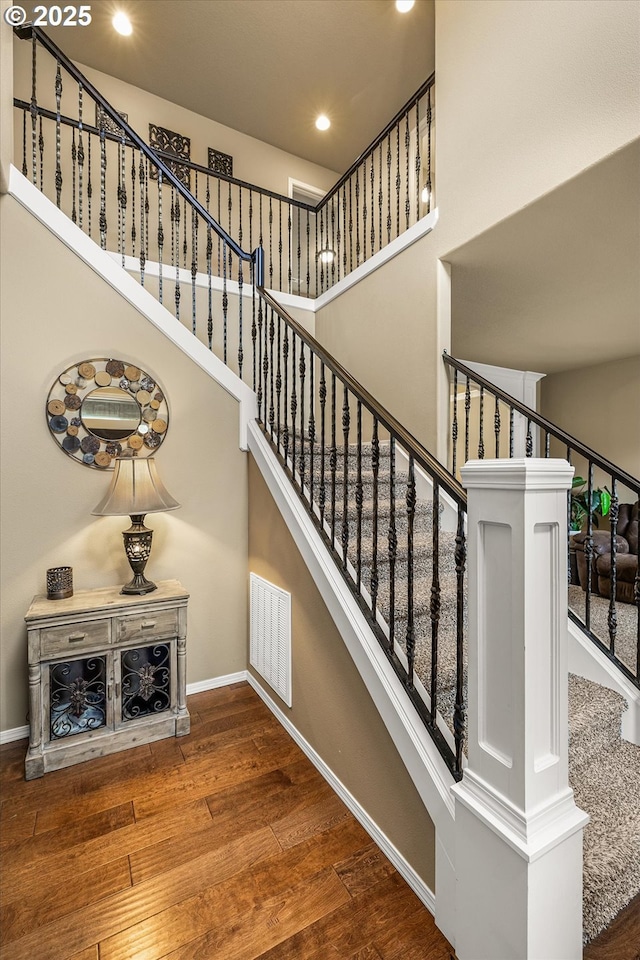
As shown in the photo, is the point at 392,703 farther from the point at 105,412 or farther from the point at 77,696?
the point at 105,412

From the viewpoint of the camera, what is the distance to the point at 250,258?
9.80 feet

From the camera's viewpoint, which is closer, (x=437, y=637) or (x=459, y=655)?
(x=459, y=655)

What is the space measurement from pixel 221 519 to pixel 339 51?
436 centimetres

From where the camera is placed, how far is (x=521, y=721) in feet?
3.26

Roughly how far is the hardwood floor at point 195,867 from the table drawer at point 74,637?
577 mm

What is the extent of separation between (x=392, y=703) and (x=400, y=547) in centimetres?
94

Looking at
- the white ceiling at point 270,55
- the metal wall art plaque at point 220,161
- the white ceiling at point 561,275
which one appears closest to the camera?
the white ceiling at point 561,275

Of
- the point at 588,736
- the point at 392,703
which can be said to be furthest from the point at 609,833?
the point at 392,703

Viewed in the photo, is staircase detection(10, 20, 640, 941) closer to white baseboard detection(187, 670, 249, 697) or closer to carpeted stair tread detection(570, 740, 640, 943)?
carpeted stair tread detection(570, 740, 640, 943)

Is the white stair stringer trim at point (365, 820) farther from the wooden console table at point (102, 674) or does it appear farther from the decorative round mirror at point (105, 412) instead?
the decorative round mirror at point (105, 412)

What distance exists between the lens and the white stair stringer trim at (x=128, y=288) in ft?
7.82

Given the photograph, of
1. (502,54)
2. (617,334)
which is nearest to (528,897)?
(502,54)

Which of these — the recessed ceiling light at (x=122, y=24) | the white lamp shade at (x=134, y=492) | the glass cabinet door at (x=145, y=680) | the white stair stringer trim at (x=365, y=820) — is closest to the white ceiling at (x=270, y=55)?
the recessed ceiling light at (x=122, y=24)

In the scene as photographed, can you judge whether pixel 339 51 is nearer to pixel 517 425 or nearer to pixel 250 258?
pixel 250 258
